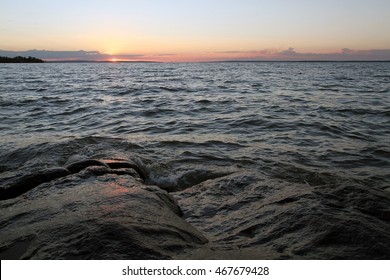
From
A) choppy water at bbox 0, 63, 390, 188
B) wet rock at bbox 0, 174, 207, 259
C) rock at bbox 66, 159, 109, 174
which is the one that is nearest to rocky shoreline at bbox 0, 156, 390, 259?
wet rock at bbox 0, 174, 207, 259

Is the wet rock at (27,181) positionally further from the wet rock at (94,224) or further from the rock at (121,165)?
the rock at (121,165)

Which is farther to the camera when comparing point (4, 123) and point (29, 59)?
point (29, 59)

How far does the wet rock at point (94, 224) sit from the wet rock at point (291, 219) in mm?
441

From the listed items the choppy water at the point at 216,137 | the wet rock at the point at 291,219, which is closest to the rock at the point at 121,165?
the choppy water at the point at 216,137

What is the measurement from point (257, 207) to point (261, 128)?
6.76 meters

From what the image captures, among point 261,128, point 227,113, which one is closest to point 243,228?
point 261,128

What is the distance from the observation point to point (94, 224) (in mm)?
2961

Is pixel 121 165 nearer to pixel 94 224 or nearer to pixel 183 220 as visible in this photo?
pixel 183 220

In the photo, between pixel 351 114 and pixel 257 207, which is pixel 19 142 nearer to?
pixel 257 207

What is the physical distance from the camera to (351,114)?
12680mm

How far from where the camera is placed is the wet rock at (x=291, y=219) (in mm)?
2906

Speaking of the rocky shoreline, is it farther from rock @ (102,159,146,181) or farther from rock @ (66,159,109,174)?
rock @ (102,159,146,181)

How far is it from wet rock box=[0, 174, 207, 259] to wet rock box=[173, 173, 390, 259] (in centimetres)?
44

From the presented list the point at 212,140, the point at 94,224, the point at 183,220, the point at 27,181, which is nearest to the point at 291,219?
the point at 183,220
